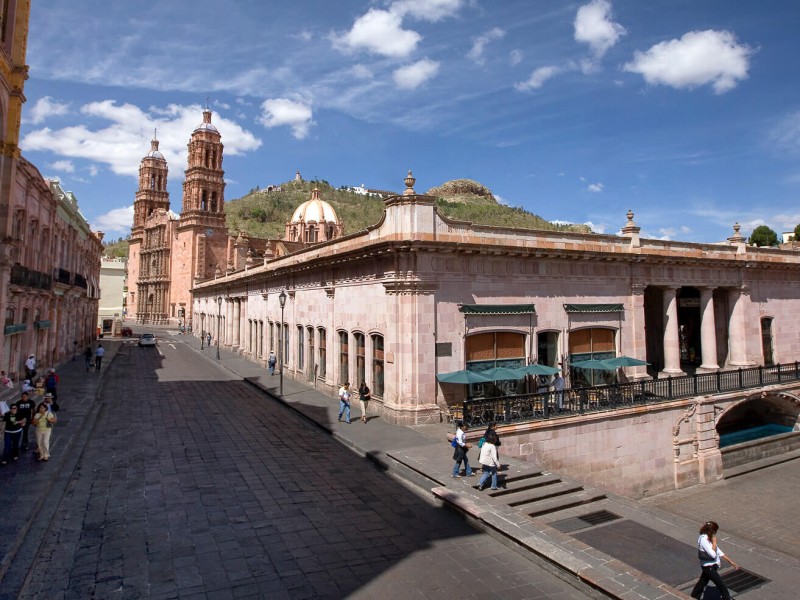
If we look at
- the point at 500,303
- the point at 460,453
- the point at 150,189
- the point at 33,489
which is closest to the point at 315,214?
the point at 150,189

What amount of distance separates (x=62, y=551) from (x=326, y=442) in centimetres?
772

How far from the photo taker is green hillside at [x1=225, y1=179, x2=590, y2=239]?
120113 millimetres

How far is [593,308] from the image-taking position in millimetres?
20094

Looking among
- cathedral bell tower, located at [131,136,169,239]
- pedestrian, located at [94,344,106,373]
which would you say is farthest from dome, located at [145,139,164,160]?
pedestrian, located at [94,344,106,373]

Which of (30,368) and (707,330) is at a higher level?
(707,330)

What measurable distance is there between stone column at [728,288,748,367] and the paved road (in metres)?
21.8

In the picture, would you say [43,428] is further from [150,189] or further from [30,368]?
[150,189]

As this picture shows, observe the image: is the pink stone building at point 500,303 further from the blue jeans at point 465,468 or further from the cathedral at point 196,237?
the cathedral at point 196,237

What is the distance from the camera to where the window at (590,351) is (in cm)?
1981

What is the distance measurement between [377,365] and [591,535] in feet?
33.4

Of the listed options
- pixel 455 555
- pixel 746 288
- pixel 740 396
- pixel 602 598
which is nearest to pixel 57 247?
pixel 455 555

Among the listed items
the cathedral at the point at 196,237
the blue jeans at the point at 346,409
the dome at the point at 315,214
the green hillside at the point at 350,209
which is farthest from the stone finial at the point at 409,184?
the green hillside at the point at 350,209

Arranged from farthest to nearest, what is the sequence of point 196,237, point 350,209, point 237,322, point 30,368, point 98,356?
point 350,209 < point 196,237 < point 237,322 < point 98,356 < point 30,368

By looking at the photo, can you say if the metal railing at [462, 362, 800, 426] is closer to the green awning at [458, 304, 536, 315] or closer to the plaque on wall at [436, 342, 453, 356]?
the plaque on wall at [436, 342, 453, 356]
